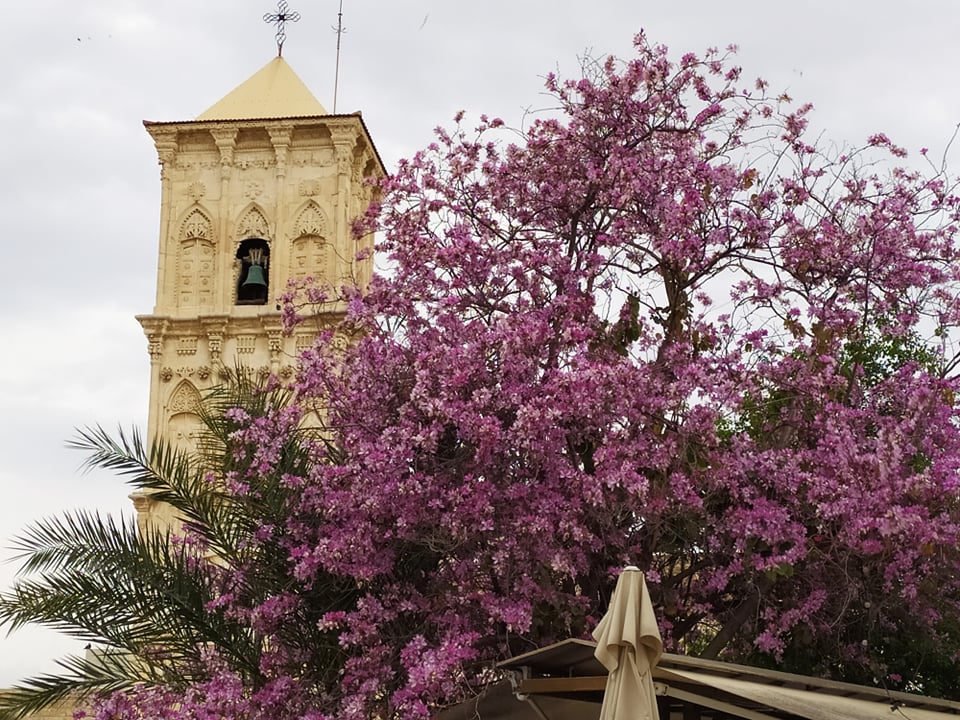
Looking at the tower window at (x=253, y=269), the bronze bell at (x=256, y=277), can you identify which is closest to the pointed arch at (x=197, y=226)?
the tower window at (x=253, y=269)

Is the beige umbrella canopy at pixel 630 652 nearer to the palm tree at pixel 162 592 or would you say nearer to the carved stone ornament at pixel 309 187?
the palm tree at pixel 162 592

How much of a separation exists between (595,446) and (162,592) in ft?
10.7

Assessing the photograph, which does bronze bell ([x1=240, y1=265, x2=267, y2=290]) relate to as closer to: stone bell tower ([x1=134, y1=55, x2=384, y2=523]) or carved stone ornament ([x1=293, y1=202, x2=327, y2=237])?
stone bell tower ([x1=134, y1=55, x2=384, y2=523])

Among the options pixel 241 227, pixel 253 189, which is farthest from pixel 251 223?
pixel 253 189

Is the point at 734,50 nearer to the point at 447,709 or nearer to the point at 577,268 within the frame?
the point at 577,268

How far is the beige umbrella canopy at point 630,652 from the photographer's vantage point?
25.1 feet

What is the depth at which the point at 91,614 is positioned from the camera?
11180 mm

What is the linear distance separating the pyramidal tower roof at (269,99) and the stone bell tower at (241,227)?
37 mm

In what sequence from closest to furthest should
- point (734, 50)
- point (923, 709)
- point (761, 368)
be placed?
point (923, 709) < point (761, 368) < point (734, 50)

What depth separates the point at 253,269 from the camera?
27031 millimetres

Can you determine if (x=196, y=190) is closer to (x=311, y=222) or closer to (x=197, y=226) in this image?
(x=197, y=226)

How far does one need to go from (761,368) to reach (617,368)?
54.4 inches

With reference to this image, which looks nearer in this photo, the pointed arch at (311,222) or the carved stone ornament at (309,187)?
the pointed arch at (311,222)

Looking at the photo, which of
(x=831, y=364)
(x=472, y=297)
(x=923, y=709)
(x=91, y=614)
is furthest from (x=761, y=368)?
(x=91, y=614)
